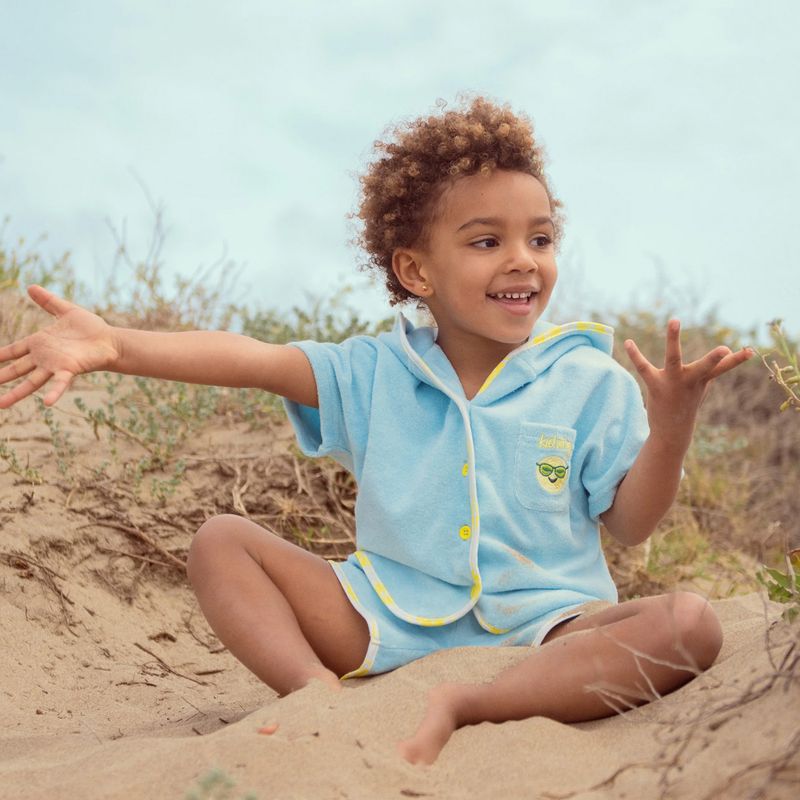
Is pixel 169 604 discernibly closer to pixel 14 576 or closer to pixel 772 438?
pixel 14 576

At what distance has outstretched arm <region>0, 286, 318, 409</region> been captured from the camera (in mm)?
2514

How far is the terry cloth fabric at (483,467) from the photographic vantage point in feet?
9.16

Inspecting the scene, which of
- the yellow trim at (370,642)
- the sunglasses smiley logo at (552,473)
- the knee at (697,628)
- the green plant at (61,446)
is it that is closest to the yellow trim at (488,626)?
the yellow trim at (370,642)

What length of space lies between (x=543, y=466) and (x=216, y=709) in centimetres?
110

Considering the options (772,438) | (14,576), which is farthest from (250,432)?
(772,438)

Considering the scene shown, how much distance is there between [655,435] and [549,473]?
0.32 m

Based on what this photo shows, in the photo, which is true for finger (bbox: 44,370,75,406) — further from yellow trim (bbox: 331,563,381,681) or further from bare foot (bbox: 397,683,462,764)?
bare foot (bbox: 397,683,462,764)

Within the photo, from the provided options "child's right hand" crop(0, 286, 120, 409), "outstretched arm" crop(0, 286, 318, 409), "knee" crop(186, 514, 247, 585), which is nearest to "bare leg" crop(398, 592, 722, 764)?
"knee" crop(186, 514, 247, 585)

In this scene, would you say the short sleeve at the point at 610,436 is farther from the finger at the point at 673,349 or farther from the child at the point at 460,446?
the finger at the point at 673,349

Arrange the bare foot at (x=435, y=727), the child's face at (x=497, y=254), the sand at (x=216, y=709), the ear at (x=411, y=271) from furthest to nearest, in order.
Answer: the ear at (x=411, y=271)
the child's face at (x=497, y=254)
the bare foot at (x=435, y=727)
the sand at (x=216, y=709)

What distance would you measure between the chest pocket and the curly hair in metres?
0.69

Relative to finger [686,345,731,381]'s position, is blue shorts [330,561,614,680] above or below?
below

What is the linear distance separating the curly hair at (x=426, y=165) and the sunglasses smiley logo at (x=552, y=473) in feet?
2.48

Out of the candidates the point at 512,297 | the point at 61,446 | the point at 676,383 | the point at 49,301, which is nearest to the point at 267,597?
the point at 49,301
